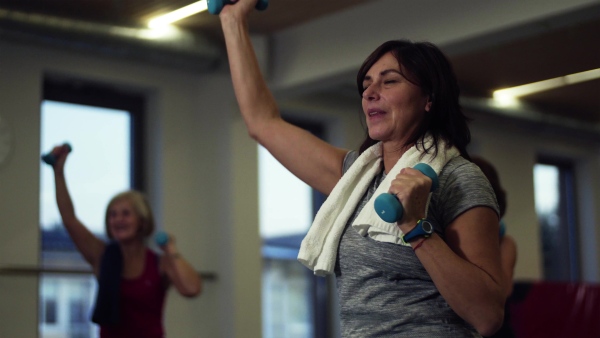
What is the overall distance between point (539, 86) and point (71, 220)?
14.2ft

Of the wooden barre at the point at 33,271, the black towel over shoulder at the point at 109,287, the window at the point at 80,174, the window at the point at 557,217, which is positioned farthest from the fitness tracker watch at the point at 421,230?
the window at the point at 557,217

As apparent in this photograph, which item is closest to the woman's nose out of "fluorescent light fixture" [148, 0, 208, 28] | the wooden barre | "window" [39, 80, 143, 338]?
"fluorescent light fixture" [148, 0, 208, 28]

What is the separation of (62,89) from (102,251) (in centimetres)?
184

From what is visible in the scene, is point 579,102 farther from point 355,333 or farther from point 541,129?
point 355,333

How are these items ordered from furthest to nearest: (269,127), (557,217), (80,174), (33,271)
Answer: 1. (557,217)
2. (80,174)
3. (33,271)
4. (269,127)

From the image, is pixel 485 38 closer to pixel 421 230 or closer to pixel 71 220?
pixel 71 220

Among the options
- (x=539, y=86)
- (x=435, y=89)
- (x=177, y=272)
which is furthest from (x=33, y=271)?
(x=539, y=86)

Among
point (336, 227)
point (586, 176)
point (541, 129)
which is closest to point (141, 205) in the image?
point (336, 227)

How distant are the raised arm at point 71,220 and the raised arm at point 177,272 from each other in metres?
0.30

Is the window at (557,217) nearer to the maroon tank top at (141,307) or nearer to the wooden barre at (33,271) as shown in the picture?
the wooden barre at (33,271)

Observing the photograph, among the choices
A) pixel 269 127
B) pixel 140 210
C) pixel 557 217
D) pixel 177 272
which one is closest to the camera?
pixel 269 127

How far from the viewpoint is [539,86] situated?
684 centimetres

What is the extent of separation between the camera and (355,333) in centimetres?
148

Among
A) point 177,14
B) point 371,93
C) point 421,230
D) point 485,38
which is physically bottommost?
point 421,230
